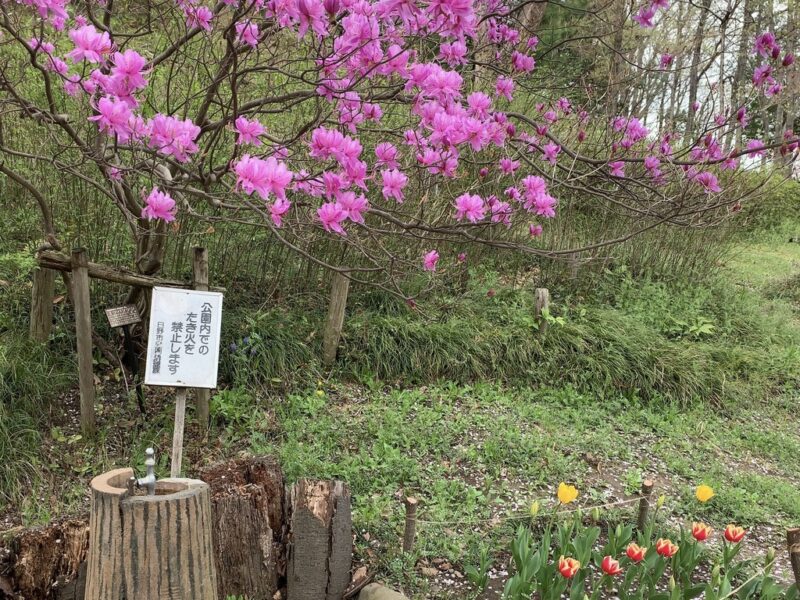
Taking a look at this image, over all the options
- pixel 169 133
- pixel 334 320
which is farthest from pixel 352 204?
pixel 334 320

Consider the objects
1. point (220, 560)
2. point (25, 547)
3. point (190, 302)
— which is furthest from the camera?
point (190, 302)

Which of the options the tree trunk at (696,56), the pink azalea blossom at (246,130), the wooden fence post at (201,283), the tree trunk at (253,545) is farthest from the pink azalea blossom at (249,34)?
the tree trunk at (696,56)

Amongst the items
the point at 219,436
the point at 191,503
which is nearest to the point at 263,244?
the point at 219,436

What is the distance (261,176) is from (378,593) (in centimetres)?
134

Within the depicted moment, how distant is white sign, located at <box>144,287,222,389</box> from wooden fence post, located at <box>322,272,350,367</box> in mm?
1291

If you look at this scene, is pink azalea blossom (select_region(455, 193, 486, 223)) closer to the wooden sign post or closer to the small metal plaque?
the wooden sign post

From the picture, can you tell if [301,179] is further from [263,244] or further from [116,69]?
[263,244]

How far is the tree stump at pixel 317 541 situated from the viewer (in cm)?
199

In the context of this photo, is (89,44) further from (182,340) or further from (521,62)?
(521,62)

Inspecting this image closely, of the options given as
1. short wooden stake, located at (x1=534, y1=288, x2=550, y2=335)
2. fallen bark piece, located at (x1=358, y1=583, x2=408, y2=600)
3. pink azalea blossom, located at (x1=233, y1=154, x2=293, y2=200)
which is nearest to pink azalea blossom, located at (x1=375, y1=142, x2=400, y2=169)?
pink azalea blossom, located at (x1=233, y1=154, x2=293, y2=200)

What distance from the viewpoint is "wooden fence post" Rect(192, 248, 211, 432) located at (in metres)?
2.85

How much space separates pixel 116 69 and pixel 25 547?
139 cm

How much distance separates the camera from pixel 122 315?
2.89 metres

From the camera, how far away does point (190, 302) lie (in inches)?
94.1
